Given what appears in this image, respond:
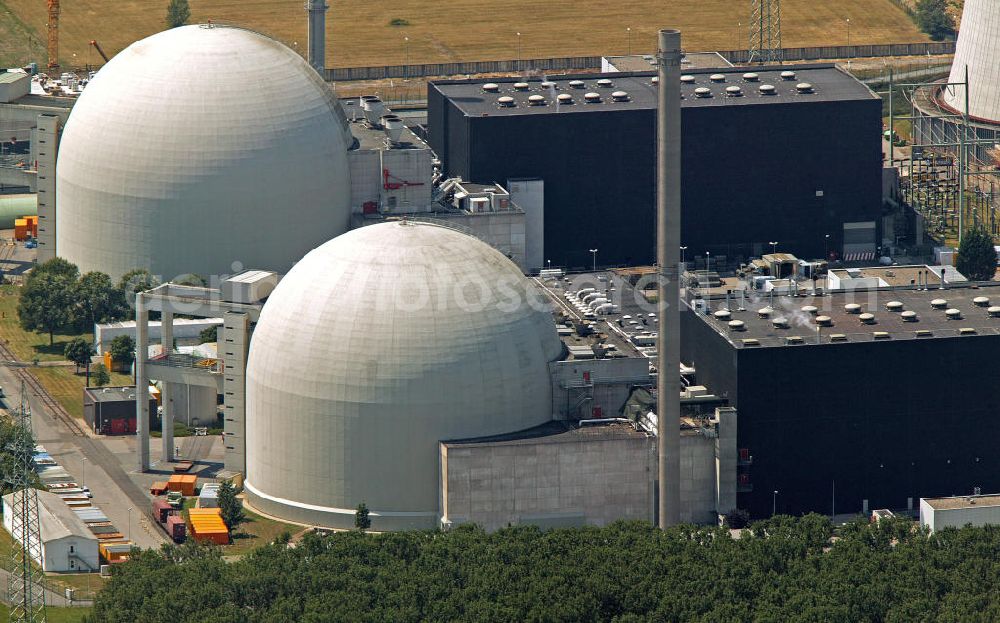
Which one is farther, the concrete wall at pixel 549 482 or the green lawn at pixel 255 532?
the green lawn at pixel 255 532

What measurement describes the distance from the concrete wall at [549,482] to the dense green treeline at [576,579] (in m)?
7.54

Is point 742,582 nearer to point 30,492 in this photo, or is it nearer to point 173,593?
point 173,593

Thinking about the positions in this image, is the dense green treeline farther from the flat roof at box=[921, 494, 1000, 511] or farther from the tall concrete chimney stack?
the flat roof at box=[921, 494, 1000, 511]

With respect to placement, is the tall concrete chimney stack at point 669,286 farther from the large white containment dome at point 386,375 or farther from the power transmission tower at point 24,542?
the power transmission tower at point 24,542

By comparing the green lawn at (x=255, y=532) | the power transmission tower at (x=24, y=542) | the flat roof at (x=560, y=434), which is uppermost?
the flat roof at (x=560, y=434)

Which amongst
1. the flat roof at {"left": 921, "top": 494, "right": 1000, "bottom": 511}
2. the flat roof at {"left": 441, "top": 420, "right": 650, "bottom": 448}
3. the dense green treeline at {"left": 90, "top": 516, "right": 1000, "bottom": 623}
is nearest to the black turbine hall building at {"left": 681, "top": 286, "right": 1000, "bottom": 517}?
the flat roof at {"left": 921, "top": 494, "right": 1000, "bottom": 511}

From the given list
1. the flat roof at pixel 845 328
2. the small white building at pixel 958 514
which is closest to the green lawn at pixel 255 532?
the flat roof at pixel 845 328

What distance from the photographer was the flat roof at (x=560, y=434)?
187 meters

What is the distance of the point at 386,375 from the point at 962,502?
137 feet

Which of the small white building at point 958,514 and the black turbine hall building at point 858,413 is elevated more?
the black turbine hall building at point 858,413

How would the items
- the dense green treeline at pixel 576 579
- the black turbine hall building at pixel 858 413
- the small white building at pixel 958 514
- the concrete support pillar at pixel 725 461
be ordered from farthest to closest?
the black turbine hall building at pixel 858 413, the concrete support pillar at pixel 725 461, the small white building at pixel 958 514, the dense green treeline at pixel 576 579

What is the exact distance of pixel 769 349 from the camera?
190 m

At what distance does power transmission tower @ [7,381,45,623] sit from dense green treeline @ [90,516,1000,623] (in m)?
4.73

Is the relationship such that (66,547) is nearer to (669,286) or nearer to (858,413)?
(669,286)
